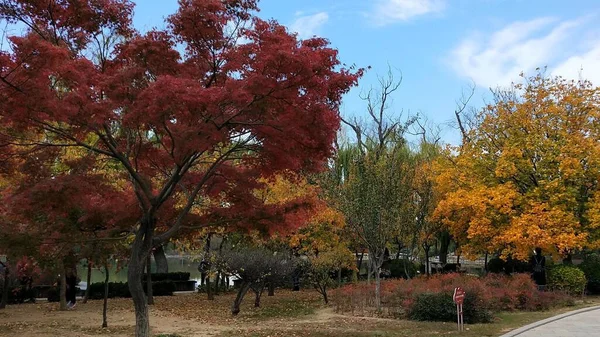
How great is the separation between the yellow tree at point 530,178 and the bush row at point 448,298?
259 centimetres

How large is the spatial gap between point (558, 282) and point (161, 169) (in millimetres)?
16684

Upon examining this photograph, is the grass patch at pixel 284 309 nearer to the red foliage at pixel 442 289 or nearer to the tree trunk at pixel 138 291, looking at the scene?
the red foliage at pixel 442 289

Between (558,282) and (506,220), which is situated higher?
(506,220)

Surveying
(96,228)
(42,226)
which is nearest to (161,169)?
(96,228)

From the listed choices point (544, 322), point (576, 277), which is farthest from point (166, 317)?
point (576, 277)

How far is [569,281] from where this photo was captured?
1966 centimetres

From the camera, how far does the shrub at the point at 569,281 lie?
19641mm

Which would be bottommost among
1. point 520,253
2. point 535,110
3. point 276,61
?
point 520,253

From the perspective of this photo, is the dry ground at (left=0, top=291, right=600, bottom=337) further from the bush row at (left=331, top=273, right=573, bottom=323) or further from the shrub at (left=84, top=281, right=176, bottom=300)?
the shrub at (left=84, top=281, right=176, bottom=300)

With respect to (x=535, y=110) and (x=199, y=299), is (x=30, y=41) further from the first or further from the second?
(x=535, y=110)

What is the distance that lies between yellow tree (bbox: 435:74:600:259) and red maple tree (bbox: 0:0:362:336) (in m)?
13.3

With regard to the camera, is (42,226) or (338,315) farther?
(338,315)

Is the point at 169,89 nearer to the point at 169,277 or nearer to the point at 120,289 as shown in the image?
the point at 120,289

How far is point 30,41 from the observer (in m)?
6.73
